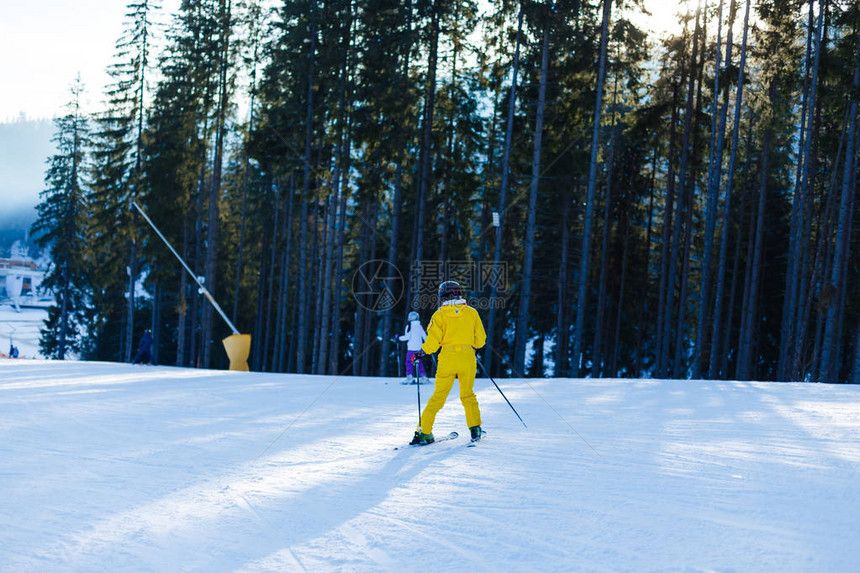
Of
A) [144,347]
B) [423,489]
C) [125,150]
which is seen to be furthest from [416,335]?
[125,150]

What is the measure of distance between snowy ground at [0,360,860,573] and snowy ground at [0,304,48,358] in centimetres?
5597

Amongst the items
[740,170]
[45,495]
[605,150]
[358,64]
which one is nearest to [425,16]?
[358,64]

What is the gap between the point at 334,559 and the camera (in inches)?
153

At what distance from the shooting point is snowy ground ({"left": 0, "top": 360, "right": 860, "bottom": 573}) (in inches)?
156

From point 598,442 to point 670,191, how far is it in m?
17.9

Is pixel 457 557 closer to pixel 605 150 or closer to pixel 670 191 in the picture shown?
pixel 670 191

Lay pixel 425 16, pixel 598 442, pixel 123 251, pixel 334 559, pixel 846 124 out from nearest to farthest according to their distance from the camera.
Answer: pixel 334 559 < pixel 598 442 < pixel 846 124 < pixel 425 16 < pixel 123 251

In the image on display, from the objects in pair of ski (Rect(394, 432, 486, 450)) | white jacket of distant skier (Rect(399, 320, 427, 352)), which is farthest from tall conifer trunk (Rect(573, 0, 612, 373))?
pair of ski (Rect(394, 432, 486, 450))

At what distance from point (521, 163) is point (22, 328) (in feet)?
256

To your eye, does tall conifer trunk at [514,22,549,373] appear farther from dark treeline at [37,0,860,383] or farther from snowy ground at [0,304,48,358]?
snowy ground at [0,304,48,358]

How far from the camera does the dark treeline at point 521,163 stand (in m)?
19.9

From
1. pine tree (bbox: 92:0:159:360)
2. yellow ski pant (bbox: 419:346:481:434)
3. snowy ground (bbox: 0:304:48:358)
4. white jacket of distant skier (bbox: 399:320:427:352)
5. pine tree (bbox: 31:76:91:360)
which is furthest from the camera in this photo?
snowy ground (bbox: 0:304:48:358)

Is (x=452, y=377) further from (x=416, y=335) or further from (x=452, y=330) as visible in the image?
(x=416, y=335)

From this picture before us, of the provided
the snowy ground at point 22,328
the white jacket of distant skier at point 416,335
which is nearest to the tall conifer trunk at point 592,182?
the white jacket of distant skier at point 416,335
